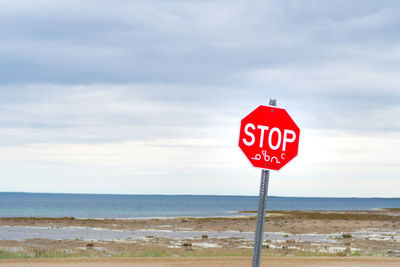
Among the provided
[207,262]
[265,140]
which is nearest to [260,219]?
[265,140]

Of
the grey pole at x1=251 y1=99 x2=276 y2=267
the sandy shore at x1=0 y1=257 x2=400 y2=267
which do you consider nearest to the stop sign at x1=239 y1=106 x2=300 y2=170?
the grey pole at x1=251 y1=99 x2=276 y2=267

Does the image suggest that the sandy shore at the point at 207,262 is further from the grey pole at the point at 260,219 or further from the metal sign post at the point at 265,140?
the metal sign post at the point at 265,140

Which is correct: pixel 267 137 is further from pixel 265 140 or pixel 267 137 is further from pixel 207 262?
pixel 207 262

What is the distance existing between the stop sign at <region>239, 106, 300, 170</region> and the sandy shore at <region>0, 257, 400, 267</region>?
1203cm

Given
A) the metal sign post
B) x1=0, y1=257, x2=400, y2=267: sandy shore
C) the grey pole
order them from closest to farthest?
1. the grey pole
2. the metal sign post
3. x1=0, y1=257, x2=400, y2=267: sandy shore

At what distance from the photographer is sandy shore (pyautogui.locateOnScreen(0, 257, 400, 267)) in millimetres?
17811

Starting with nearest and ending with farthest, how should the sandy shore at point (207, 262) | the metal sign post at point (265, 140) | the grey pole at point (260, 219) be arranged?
1. the grey pole at point (260, 219)
2. the metal sign post at point (265, 140)
3. the sandy shore at point (207, 262)

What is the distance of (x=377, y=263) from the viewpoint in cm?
1905

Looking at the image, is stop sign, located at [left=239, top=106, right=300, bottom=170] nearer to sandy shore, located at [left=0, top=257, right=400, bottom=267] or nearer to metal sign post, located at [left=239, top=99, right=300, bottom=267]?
metal sign post, located at [left=239, top=99, right=300, bottom=267]

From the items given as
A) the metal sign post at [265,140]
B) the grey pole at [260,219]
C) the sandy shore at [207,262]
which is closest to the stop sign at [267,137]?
the metal sign post at [265,140]

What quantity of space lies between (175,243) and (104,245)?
4.41 meters

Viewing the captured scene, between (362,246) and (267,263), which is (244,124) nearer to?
(267,263)

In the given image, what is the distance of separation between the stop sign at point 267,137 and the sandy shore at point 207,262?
39.5ft

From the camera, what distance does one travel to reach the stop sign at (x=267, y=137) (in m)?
6.27
